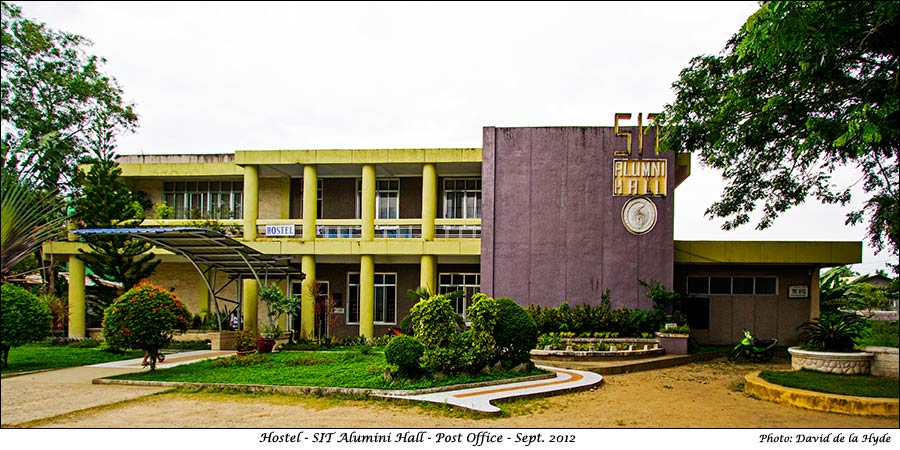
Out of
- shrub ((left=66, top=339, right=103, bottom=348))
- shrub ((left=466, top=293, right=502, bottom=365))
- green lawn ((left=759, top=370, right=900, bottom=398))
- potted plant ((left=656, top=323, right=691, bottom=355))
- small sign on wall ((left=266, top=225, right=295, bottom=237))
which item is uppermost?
small sign on wall ((left=266, top=225, right=295, bottom=237))

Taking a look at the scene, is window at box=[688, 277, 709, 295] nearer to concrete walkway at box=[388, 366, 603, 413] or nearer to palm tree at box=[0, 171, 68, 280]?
concrete walkway at box=[388, 366, 603, 413]

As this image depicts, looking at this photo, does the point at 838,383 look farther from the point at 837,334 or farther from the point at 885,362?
the point at 837,334

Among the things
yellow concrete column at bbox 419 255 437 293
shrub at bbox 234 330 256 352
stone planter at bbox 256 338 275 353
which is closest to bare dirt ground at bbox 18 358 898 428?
shrub at bbox 234 330 256 352

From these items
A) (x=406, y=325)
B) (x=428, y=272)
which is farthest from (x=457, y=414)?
(x=428, y=272)

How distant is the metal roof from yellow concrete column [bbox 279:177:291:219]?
10.0ft

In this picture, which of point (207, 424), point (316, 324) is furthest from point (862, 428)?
point (316, 324)

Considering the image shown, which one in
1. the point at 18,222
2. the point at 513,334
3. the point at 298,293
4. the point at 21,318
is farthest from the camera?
the point at 298,293

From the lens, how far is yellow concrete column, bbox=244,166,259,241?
68.3 feet

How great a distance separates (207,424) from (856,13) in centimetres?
995

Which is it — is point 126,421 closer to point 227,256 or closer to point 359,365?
point 359,365

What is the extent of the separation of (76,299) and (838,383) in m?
20.2

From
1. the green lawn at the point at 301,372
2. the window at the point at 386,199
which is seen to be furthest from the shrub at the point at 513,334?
the window at the point at 386,199

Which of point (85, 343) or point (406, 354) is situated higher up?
point (406, 354)

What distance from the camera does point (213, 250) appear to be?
1789cm
